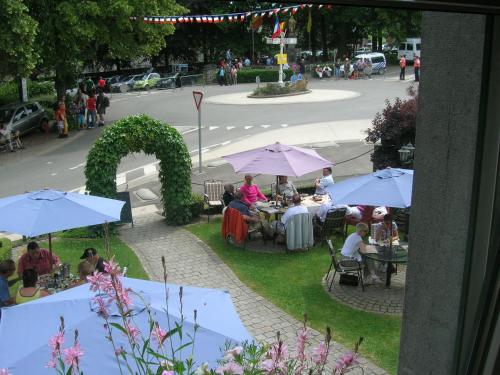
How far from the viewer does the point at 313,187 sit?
51.4ft

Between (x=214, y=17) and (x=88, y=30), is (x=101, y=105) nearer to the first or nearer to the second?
(x=88, y=30)

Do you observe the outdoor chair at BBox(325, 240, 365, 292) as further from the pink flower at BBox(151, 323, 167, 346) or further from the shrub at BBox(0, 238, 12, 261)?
the pink flower at BBox(151, 323, 167, 346)

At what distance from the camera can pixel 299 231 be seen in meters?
11.3

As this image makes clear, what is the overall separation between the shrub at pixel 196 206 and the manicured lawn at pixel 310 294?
3.23 feet

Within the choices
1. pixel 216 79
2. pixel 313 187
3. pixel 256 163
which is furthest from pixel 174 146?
pixel 216 79

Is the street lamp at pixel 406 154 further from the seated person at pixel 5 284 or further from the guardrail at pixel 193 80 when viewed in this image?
the guardrail at pixel 193 80

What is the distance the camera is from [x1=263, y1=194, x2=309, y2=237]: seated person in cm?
1133

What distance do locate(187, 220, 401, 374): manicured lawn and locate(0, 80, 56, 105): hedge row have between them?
75.0 feet

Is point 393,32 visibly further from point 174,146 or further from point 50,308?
point 50,308

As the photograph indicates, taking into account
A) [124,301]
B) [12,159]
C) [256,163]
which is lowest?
[12,159]

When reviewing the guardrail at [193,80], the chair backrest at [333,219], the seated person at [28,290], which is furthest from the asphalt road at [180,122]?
the seated person at [28,290]

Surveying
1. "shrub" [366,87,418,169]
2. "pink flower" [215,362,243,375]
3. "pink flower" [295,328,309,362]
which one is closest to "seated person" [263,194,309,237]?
"shrub" [366,87,418,169]

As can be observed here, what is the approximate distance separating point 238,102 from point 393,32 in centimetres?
2281

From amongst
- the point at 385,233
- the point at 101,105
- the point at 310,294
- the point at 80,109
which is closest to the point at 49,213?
the point at 310,294
